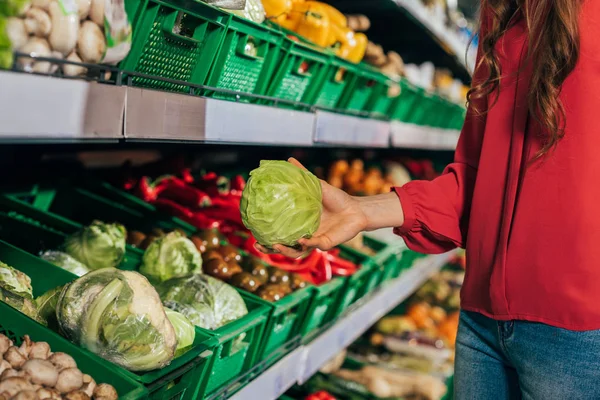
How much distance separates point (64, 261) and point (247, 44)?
761 millimetres

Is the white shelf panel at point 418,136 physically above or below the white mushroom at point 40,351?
above

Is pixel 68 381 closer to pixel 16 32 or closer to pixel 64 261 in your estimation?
pixel 16 32

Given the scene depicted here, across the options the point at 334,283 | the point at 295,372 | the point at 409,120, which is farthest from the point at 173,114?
the point at 409,120

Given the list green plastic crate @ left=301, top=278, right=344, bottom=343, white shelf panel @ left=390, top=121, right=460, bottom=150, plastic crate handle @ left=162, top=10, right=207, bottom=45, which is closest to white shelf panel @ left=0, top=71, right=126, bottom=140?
plastic crate handle @ left=162, top=10, right=207, bottom=45

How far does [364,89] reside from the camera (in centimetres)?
264

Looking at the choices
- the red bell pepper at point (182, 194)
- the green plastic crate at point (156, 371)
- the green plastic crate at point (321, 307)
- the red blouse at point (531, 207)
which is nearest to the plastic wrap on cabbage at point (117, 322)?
the green plastic crate at point (156, 371)

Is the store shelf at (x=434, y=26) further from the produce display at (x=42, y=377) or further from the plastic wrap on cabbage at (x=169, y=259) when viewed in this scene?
the produce display at (x=42, y=377)

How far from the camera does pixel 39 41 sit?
0.98m

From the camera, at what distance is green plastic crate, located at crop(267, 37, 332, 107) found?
1.86 meters

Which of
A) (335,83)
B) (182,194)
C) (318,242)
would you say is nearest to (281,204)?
(318,242)

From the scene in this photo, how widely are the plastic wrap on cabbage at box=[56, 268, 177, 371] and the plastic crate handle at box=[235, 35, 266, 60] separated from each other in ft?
2.14

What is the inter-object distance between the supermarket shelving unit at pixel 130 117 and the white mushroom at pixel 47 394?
41 centimetres

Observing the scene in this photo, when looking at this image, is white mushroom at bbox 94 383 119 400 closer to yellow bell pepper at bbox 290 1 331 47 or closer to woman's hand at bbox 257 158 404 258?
woman's hand at bbox 257 158 404 258

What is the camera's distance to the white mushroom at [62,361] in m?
1.12
